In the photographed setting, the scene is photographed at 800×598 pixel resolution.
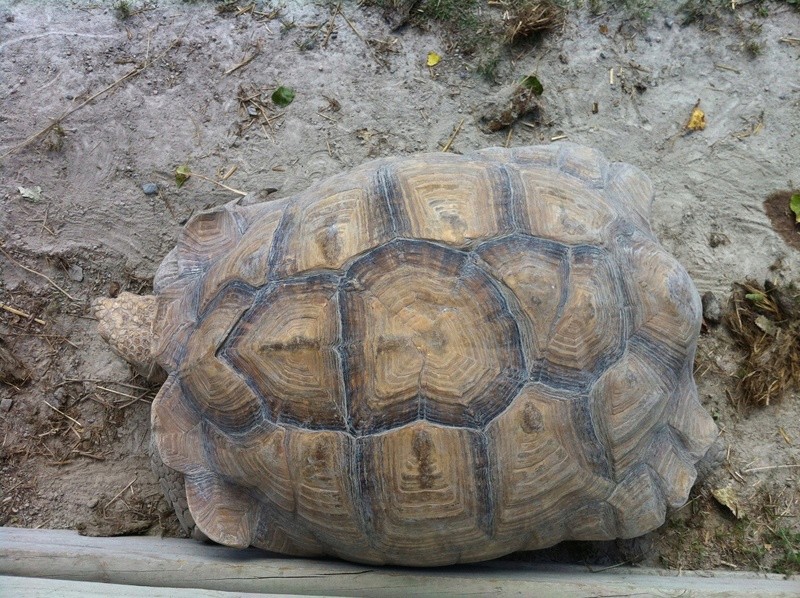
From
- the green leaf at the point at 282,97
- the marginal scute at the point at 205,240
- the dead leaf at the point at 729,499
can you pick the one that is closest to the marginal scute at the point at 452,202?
the marginal scute at the point at 205,240

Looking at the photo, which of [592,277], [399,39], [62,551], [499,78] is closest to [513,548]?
[592,277]

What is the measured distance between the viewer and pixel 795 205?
3084 mm

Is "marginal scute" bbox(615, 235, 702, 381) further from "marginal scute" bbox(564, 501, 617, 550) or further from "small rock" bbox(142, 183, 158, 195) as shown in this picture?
"small rock" bbox(142, 183, 158, 195)

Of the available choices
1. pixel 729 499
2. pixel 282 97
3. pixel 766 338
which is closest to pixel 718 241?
pixel 766 338

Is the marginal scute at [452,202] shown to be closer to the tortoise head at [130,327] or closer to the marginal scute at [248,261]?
the marginal scute at [248,261]

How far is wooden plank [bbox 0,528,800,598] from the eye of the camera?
2.18 metres

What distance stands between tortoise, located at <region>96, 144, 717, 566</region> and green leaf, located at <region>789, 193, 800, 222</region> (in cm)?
121

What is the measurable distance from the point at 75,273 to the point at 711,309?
10.6ft

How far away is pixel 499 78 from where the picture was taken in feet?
11.1

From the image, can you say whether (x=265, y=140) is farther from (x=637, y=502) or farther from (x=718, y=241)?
(x=637, y=502)

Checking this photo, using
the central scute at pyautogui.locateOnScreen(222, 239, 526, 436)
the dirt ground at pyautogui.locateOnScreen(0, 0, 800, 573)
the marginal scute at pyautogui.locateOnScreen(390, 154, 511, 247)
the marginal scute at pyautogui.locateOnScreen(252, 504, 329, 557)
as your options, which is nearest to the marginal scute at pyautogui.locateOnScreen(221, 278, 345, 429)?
the central scute at pyautogui.locateOnScreen(222, 239, 526, 436)

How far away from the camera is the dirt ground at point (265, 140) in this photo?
3061 mm

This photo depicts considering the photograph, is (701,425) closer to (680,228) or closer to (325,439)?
(680,228)

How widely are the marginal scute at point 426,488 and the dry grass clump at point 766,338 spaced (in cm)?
166
